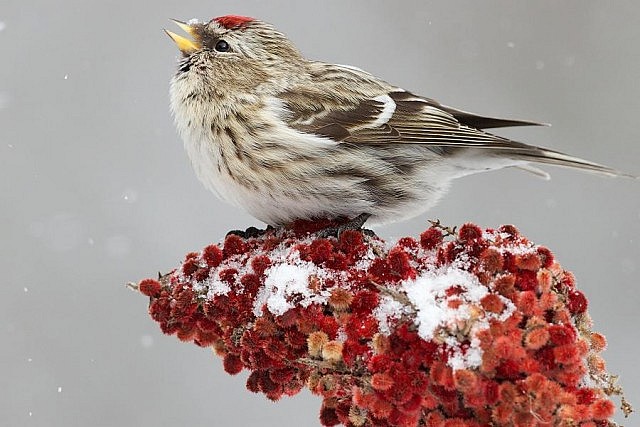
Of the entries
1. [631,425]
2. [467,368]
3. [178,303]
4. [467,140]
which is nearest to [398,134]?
[467,140]

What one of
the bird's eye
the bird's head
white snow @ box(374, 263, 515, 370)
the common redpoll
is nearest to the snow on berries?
white snow @ box(374, 263, 515, 370)

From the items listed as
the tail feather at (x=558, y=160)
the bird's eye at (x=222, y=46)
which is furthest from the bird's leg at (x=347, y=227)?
the bird's eye at (x=222, y=46)

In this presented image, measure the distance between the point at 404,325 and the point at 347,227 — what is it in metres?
1.06

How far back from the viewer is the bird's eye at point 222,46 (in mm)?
4305

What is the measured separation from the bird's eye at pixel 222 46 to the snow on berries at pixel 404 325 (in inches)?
49.2

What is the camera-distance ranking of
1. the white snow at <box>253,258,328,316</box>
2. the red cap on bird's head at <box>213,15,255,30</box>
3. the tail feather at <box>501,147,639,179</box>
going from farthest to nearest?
the red cap on bird's head at <box>213,15,255,30</box>
the tail feather at <box>501,147,639,179</box>
the white snow at <box>253,258,328,316</box>

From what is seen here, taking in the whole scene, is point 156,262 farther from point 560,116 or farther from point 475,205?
point 560,116

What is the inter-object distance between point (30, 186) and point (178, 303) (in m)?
5.55

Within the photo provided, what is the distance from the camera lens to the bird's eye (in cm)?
431

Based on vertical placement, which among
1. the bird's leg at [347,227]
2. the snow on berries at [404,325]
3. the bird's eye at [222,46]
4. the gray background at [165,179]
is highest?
the gray background at [165,179]

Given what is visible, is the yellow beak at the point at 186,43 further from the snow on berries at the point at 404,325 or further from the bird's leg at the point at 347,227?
the snow on berries at the point at 404,325

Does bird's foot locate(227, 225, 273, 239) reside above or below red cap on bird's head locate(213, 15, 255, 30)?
below

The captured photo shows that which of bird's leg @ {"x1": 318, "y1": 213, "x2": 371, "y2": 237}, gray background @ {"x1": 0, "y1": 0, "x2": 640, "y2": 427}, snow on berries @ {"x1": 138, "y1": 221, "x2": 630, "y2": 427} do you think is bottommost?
snow on berries @ {"x1": 138, "y1": 221, "x2": 630, "y2": 427}

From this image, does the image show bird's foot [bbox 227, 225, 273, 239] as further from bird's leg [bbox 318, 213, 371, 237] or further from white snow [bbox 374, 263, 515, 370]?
white snow [bbox 374, 263, 515, 370]
